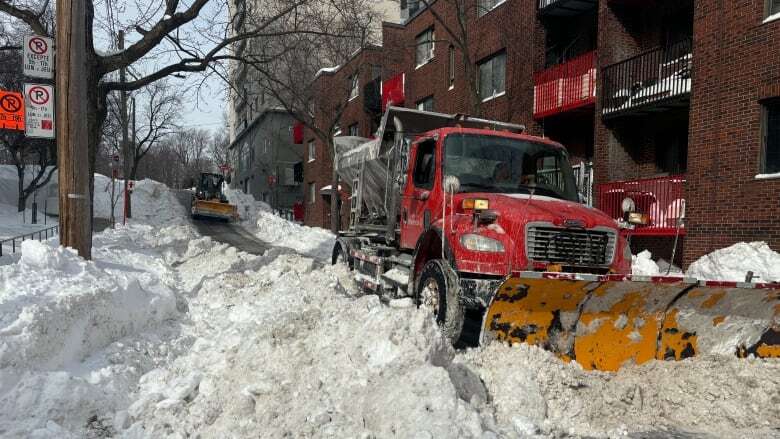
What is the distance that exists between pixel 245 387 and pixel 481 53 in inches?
686


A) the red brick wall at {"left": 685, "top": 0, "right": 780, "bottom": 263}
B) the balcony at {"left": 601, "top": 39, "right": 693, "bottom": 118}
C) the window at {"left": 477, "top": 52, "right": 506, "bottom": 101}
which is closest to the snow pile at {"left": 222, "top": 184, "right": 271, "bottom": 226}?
the window at {"left": 477, "top": 52, "right": 506, "bottom": 101}

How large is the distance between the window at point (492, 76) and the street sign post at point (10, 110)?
13.3 metres

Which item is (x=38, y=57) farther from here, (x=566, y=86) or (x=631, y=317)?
(x=566, y=86)

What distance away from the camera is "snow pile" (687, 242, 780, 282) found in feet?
31.9

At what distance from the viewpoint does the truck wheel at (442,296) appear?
5.67 m

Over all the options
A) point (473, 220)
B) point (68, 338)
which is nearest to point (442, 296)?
point (473, 220)

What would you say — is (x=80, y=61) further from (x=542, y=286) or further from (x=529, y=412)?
(x=529, y=412)

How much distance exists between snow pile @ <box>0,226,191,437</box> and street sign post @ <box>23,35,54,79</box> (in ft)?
8.46

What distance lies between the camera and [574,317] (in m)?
5.14

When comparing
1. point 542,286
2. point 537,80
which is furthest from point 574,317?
point 537,80

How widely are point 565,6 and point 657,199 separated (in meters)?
7.10

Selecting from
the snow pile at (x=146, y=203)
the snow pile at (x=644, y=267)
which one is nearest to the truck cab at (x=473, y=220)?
the snow pile at (x=644, y=267)

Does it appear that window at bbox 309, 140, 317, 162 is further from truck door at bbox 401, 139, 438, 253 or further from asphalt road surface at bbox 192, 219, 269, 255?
truck door at bbox 401, 139, 438, 253

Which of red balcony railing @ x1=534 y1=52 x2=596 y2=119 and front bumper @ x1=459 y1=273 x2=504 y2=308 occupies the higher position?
red balcony railing @ x1=534 y1=52 x2=596 y2=119
